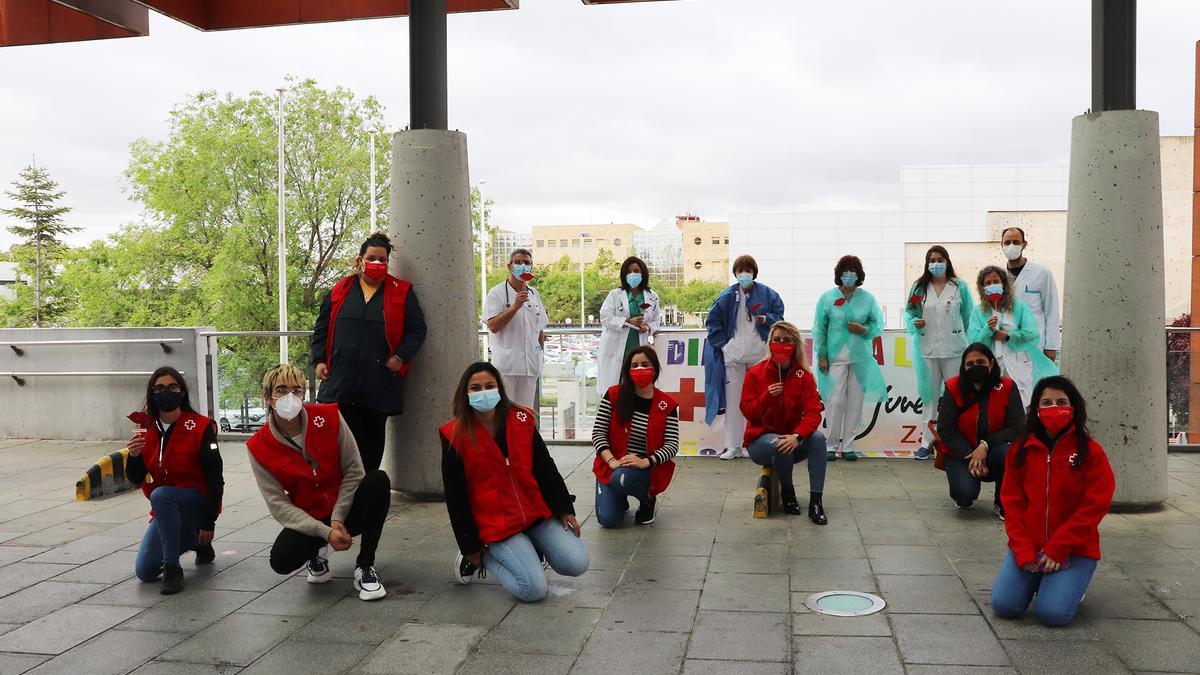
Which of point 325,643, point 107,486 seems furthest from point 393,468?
point 325,643

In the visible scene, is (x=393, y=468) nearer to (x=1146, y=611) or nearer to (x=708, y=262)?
(x=1146, y=611)

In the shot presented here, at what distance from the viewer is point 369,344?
7602 mm

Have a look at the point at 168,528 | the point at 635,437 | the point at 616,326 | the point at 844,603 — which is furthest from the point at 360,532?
the point at 616,326

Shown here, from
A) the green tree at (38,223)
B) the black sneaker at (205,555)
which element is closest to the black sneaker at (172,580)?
the black sneaker at (205,555)

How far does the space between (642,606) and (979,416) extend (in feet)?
10.4

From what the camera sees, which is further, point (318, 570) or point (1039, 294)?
point (1039, 294)

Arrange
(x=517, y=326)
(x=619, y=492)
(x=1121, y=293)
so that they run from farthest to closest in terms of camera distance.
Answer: (x=517, y=326) → (x=1121, y=293) → (x=619, y=492)

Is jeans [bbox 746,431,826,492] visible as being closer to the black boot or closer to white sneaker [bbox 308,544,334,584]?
the black boot

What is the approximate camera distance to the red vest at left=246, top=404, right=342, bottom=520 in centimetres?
572

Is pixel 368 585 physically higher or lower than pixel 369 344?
lower

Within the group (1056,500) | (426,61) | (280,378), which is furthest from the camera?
(426,61)

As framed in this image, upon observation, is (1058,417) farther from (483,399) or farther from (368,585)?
(368,585)

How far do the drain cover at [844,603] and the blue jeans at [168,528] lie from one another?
3492mm

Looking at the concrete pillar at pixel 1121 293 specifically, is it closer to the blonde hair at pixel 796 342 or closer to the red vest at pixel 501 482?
the blonde hair at pixel 796 342
